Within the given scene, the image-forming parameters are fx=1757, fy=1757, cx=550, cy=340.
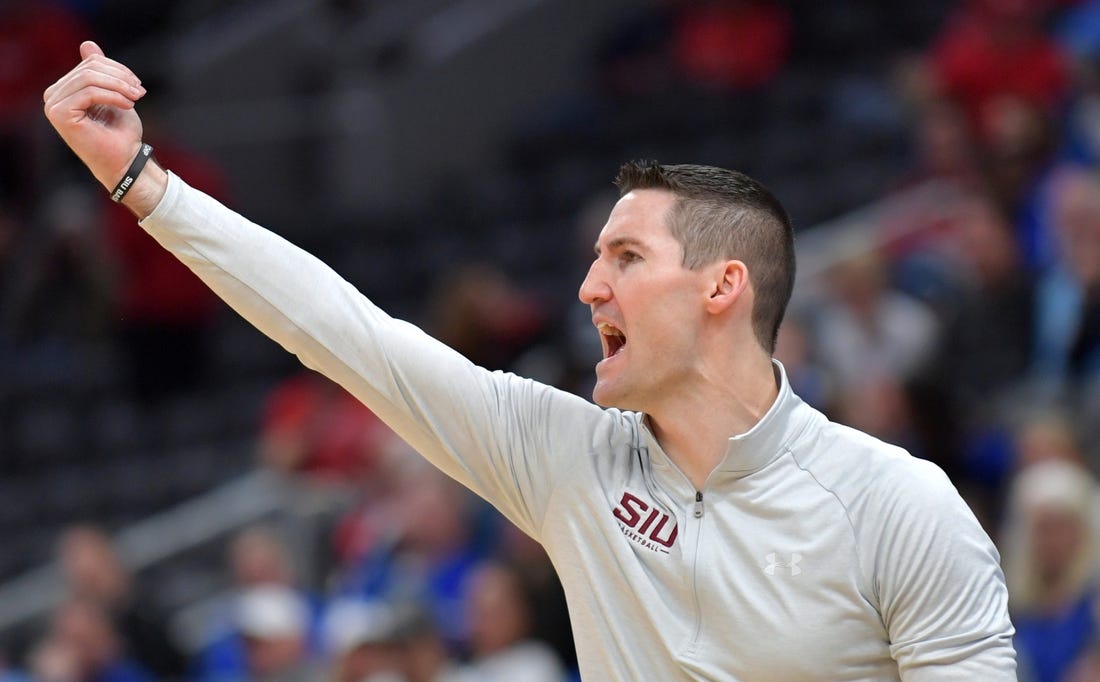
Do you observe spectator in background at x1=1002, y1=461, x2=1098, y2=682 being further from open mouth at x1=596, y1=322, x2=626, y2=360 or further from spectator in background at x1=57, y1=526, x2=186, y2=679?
spectator in background at x1=57, y1=526, x2=186, y2=679

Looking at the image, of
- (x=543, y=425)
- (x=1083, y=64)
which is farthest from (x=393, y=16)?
(x=543, y=425)

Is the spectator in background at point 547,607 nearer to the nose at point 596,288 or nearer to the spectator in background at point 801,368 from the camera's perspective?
the spectator in background at point 801,368

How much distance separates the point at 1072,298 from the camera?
655 cm

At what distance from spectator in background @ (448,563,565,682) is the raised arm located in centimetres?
318

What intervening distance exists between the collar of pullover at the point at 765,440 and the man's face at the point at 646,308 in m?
0.13

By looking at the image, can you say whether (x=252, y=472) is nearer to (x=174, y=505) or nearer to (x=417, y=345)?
(x=174, y=505)

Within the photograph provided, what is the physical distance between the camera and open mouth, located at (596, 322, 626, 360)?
2768 mm

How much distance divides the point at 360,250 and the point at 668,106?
2196mm

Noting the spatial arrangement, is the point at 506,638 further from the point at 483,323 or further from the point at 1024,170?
the point at 1024,170

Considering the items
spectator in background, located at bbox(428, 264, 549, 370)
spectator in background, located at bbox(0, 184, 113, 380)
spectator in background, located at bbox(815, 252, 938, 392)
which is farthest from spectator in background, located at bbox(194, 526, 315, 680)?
spectator in background, located at bbox(0, 184, 113, 380)

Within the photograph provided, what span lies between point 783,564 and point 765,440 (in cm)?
21

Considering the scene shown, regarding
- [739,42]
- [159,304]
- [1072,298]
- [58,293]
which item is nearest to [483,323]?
[1072,298]

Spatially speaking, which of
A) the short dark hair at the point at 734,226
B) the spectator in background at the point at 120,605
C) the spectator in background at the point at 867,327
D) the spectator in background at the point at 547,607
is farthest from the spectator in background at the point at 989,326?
the short dark hair at the point at 734,226

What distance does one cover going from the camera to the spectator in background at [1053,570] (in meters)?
5.36
